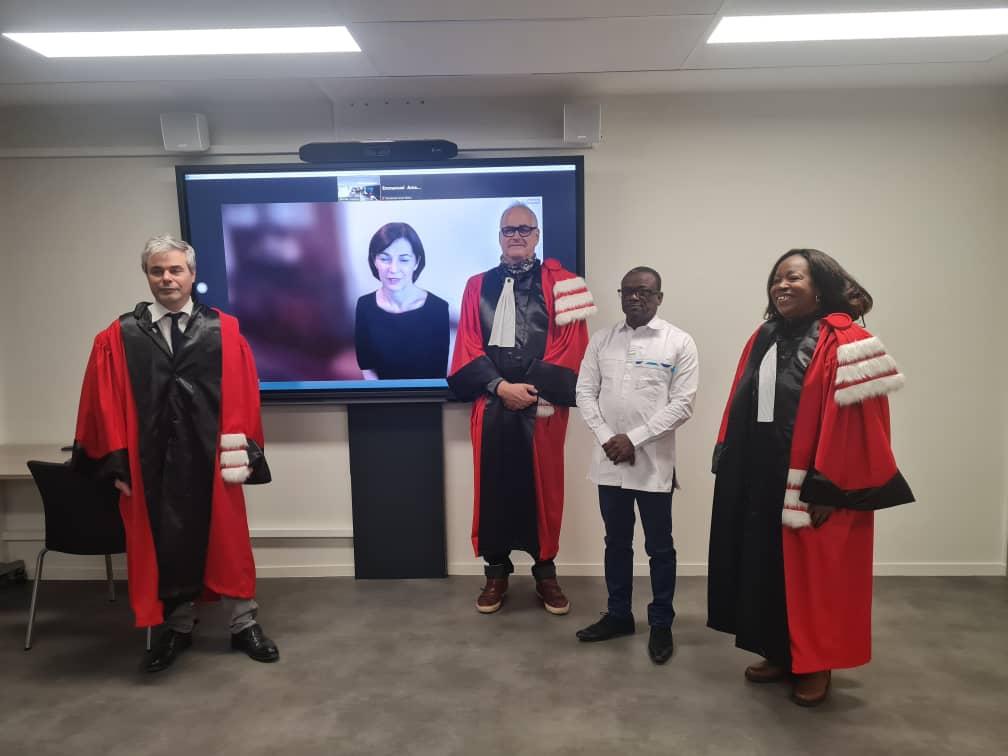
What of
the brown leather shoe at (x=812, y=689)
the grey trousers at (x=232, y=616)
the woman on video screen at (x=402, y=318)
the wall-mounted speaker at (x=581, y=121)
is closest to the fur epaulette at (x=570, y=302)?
the woman on video screen at (x=402, y=318)

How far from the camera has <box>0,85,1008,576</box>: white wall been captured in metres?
3.54

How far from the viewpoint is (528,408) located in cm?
325

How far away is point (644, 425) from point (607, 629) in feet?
3.10

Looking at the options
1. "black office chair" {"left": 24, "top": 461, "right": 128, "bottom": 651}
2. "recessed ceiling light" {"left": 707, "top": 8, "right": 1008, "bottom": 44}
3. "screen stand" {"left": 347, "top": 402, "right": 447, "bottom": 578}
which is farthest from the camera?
"screen stand" {"left": 347, "top": 402, "right": 447, "bottom": 578}

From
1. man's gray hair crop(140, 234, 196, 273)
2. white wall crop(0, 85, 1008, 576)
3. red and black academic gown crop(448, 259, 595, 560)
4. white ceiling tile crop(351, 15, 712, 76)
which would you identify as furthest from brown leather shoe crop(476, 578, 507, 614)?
white ceiling tile crop(351, 15, 712, 76)

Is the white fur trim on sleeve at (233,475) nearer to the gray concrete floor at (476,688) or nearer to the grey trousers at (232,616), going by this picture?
the grey trousers at (232,616)

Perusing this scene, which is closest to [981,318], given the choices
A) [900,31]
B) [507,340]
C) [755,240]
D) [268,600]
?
[755,240]

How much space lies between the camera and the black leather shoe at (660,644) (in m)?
2.79

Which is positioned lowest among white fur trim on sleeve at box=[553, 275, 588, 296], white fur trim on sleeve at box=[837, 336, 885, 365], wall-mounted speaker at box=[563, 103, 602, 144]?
white fur trim on sleeve at box=[837, 336, 885, 365]

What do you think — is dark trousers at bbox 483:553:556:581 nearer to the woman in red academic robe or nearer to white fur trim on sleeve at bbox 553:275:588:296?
the woman in red academic robe

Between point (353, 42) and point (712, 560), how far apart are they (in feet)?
8.35

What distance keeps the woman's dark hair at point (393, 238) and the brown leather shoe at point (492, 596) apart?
1.68 m

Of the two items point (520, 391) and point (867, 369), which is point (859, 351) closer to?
point (867, 369)

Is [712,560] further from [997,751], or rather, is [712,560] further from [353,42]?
[353,42]
